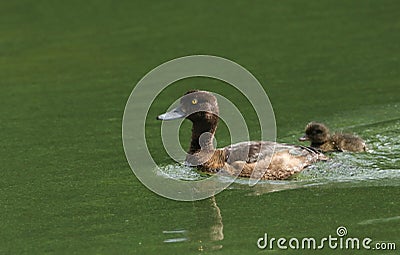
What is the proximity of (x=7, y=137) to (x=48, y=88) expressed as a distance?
2.10 metres

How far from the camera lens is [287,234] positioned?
6.54 metres

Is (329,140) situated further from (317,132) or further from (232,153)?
(232,153)

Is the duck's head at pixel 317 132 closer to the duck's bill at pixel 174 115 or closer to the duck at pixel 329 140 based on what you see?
the duck at pixel 329 140

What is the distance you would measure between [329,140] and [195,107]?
1361 millimetres

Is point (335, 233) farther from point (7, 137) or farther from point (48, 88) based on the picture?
point (48, 88)

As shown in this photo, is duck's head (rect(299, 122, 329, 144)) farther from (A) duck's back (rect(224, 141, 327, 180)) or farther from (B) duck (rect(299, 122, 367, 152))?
(A) duck's back (rect(224, 141, 327, 180))

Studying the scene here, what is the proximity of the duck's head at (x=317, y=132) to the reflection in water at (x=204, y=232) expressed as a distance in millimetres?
1751

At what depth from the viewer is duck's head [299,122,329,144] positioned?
28.7ft

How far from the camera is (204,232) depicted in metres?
6.75

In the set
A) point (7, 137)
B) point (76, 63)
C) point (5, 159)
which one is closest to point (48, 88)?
point (76, 63)
